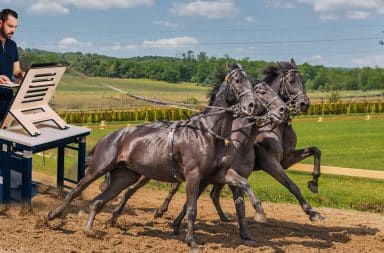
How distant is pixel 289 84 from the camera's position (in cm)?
909

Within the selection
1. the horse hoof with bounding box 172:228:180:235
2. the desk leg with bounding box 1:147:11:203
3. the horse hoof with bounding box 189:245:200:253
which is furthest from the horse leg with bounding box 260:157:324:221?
the desk leg with bounding box 1:147:11:203

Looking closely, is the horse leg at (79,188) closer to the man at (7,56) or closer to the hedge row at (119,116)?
the man at (7,56)

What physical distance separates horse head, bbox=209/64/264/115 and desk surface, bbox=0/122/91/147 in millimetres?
2746

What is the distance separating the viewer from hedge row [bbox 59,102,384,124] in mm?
47406

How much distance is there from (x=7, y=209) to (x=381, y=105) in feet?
176

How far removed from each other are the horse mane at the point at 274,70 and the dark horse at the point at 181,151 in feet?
5.54

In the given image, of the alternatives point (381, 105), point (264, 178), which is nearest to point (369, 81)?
point (381, 105)

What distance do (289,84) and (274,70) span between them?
0.46 metres

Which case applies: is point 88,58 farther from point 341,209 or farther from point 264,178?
point 264,178

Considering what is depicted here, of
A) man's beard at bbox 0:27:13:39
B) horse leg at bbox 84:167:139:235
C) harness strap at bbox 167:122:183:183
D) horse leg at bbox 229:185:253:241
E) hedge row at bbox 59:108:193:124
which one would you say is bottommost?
hedge row at bbox 59:108:193:124

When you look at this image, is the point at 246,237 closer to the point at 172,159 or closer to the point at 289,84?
the point at 172,159

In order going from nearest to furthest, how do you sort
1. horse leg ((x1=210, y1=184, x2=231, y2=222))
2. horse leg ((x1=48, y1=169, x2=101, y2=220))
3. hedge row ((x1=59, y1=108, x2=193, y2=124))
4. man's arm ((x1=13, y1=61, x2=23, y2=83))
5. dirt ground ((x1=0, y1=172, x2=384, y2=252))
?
dirt ground ((x1=0, y1=172, x2=384, y2=252))
horse leg ((x1=48, y1=169, x2=101, y2=220))
horse leg ((x1=210, y1=184, x2=231, y2=222))
man's arm ((x1=13, y1=61, x2=23, y2=83))
hedge row ((x1=59, y1=108, x2=193, y2=124))

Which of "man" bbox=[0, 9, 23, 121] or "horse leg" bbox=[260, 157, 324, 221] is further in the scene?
"man" bbox=[0, 9, 23, 121]

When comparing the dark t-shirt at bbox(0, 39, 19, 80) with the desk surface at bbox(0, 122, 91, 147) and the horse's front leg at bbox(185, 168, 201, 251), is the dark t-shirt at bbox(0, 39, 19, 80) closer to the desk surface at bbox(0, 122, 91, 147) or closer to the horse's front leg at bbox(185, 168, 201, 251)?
the desk surface at bbox(0, 122, 91, 147)
